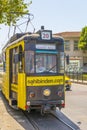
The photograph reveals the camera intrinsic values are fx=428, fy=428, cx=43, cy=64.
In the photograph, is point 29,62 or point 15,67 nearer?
point 29,62

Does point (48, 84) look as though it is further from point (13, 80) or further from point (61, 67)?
point (13, 80)

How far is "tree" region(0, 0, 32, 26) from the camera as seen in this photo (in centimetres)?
2308

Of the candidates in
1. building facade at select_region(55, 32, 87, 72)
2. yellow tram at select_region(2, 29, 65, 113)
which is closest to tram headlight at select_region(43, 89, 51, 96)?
yellow tram at select_region(2, 29, 65, 113)

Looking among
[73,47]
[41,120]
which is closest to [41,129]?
[41,120]

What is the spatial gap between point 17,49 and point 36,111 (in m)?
2.66

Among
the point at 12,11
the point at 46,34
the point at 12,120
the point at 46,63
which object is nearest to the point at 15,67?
the point at 46,63

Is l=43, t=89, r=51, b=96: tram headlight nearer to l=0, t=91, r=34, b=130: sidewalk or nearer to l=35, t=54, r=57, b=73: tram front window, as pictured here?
l=35, t=54, r=57, b=73: tram front window

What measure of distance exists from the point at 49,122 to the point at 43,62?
2.08 meters

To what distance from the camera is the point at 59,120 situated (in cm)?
1455

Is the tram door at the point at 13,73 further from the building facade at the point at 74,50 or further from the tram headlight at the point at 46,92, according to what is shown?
the building facade at the point at 74,50

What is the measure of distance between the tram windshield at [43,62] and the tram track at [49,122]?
1.65 m

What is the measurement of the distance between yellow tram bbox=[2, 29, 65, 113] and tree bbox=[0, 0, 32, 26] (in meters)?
7.92

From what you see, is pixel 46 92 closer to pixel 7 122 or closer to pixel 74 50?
pixel 7 122

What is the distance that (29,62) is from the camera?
567 inches
